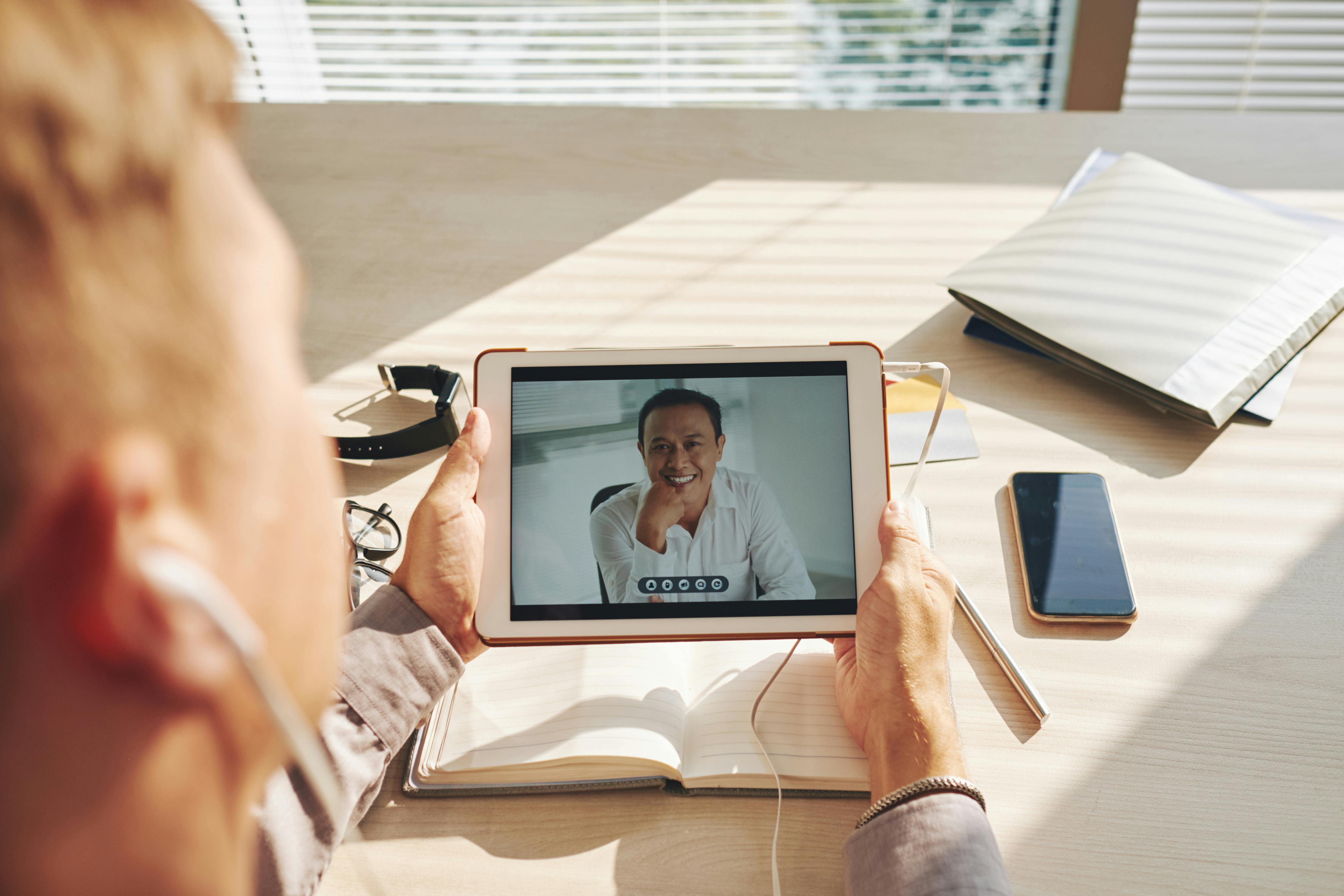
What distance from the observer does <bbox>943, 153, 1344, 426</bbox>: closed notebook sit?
0.95m

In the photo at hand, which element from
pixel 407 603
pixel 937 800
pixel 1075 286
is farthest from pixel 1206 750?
pixel 407 603

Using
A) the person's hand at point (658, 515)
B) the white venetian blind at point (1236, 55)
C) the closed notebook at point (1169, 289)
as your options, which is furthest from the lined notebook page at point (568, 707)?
the white venetian blind at point (1236, 55)

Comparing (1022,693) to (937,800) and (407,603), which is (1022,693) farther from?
(407,603)

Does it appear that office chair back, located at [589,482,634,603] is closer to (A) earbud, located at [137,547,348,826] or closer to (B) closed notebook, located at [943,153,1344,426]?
(A) earbud, located at [137,547,348,826]

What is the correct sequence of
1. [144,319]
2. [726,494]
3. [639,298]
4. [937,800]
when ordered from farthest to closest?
[639,298] → [726,494] → [937,800] → [144,319]

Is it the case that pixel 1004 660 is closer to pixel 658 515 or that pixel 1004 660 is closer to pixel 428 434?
pixel 658 515

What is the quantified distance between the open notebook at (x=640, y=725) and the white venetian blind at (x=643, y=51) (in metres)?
2.26

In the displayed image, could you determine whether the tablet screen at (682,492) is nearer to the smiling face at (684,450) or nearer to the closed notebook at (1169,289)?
the smiling face at (684,450)

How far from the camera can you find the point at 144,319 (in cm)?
26

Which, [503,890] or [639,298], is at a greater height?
[639,298]

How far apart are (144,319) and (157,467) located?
0.17 ft

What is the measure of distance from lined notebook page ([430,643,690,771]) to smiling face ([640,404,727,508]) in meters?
0.17

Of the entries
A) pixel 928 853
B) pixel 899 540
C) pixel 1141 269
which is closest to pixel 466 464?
pixel 899 540

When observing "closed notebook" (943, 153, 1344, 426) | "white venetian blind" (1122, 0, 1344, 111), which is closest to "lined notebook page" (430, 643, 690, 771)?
"closed notebook" (943, 153, 1344, 426)
